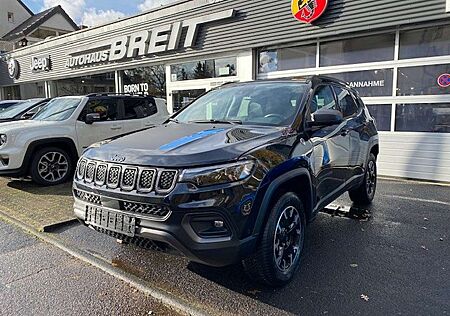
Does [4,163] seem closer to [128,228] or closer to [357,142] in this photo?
[128,228]

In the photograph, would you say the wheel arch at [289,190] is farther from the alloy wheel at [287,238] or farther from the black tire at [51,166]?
the black tire at [51,166]

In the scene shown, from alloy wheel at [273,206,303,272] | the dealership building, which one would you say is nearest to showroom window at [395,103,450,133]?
the dealership building

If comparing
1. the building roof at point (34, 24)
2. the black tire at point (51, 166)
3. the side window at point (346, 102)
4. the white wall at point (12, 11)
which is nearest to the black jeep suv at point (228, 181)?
the side window at point (346, 102)

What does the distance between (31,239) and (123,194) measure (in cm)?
221

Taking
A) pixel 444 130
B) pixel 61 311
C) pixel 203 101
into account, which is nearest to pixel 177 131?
pixel 203 101

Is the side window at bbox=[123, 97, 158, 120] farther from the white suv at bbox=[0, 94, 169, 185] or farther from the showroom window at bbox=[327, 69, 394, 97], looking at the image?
the showroom window at bbox=[327, 69, 394, 97]

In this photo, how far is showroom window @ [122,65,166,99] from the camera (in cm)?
1230

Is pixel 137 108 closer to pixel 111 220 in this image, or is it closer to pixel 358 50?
pixel 358 50

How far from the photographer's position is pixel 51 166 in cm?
666

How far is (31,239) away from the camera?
4.08m

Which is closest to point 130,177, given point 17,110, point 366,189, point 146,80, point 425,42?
point 366,189

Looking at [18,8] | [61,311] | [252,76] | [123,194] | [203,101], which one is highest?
[18,8]

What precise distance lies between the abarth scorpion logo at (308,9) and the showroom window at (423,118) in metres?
2.75

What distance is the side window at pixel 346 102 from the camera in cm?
448
